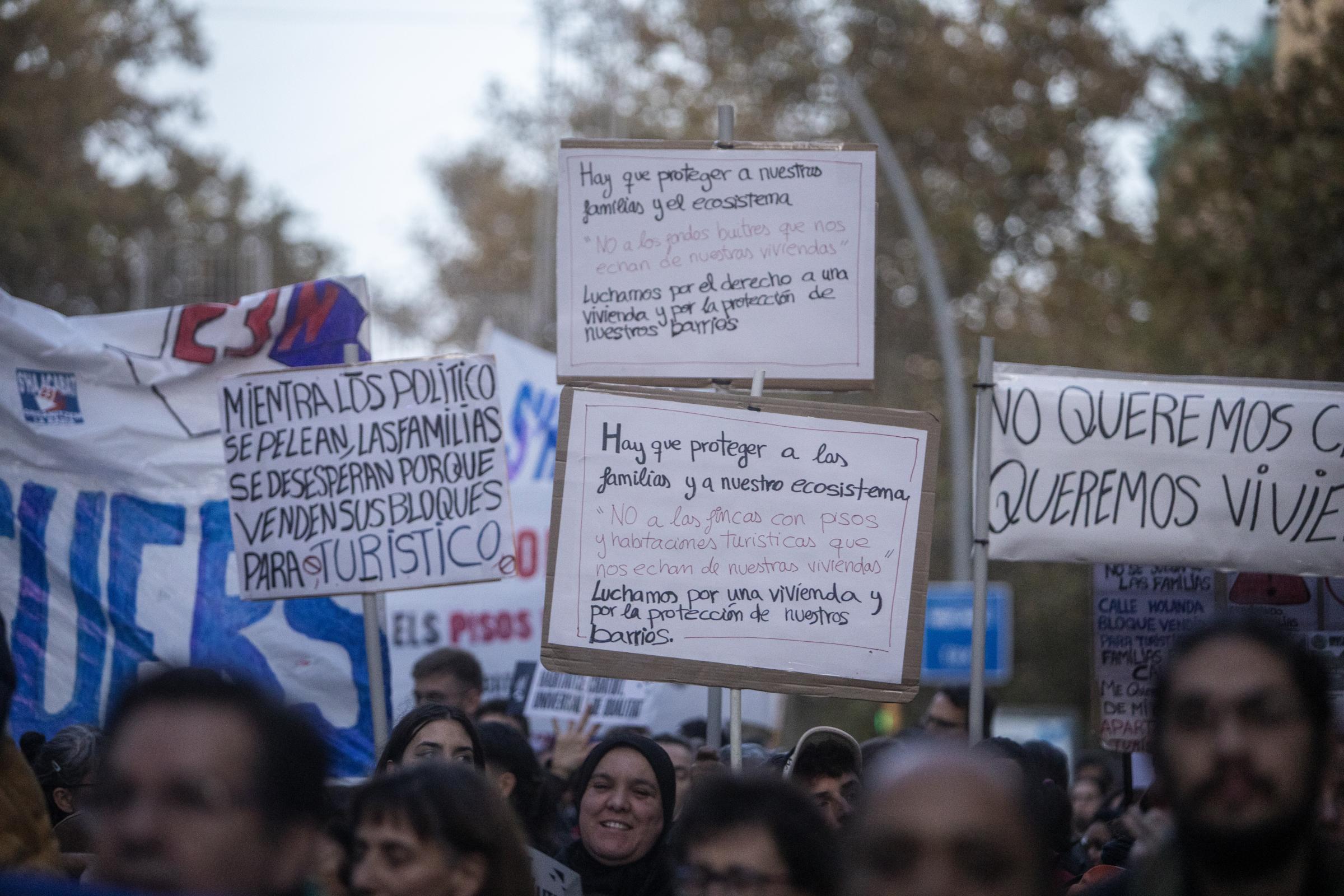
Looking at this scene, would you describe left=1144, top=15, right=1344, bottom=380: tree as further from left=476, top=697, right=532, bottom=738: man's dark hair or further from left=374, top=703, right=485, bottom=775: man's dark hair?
left=374, top=703, right=485, bottom=775: man's dark hair

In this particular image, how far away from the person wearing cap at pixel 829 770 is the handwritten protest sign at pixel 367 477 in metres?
1.40

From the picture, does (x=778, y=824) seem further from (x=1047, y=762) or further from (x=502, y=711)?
(x=502, y=711)

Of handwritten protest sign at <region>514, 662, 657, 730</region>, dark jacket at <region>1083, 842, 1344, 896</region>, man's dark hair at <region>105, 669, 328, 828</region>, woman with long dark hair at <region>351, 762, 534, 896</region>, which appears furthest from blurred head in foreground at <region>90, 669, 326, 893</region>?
handwritten protest sign at <region>514, 662, 657, 730</region>

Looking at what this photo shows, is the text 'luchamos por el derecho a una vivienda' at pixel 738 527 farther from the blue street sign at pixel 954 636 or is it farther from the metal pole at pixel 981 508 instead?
the blue street sign at pixel 954 636

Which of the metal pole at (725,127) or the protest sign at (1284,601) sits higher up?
the metal pole at (725,127)

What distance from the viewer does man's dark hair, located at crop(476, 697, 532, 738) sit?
6.62m

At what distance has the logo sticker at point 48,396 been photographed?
5945 mm

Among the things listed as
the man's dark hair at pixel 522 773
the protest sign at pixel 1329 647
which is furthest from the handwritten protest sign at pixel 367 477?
the protest sign at pixel 1329 647

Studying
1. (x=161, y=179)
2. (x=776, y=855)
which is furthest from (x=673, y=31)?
(x=776, y=855)

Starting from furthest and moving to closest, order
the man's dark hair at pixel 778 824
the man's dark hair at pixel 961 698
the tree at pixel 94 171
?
1. the tree at pixel 94 171
2. the man's dark hair at pixel 961 698
3. the man's dark hair at pixel 778 824

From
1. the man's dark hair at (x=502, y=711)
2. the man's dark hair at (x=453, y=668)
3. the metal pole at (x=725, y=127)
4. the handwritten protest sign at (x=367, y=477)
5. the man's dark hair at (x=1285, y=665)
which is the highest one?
the metal pole at (x=725, y=127)

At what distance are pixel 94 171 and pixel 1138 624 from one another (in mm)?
20486

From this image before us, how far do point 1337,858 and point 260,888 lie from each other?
175 centimetres

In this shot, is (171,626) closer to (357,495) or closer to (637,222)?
(357,495)
